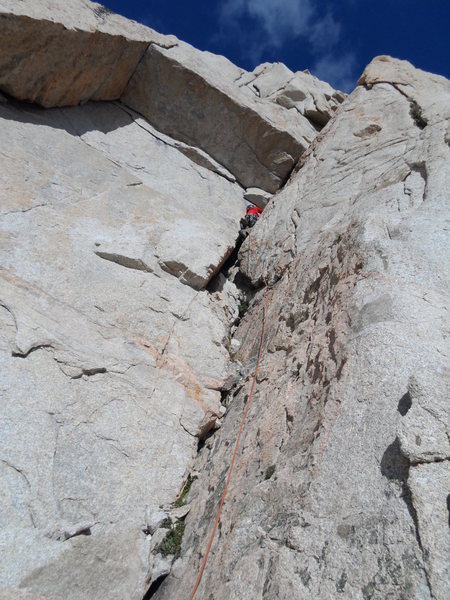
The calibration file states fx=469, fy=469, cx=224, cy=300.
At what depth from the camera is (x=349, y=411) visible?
540 cm

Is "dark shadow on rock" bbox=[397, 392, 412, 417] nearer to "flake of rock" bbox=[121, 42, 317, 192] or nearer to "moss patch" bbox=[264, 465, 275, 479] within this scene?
"moss patch" bbox=[264, 465, 275, 479]

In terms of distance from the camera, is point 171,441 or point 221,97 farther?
point 221,97

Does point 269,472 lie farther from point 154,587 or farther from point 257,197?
point 257,197

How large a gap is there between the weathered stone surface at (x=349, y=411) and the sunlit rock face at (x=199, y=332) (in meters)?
0.03

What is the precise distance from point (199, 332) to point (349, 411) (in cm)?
458

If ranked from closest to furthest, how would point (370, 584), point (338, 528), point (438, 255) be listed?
point (370, 584) < point (338, 528) < point (438, 255)

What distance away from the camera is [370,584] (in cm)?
392

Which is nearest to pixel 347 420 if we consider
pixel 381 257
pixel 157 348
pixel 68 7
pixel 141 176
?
pixel 381 257

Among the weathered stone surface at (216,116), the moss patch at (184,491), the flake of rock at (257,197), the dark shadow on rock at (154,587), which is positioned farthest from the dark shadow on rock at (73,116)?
the dark shadow on rock at (154,587)

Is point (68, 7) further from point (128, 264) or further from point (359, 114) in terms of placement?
point (359, 114)

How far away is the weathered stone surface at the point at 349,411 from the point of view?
13.7 ft

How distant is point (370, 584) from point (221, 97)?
44.5ft

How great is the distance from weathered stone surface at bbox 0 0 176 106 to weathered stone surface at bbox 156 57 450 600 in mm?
6817

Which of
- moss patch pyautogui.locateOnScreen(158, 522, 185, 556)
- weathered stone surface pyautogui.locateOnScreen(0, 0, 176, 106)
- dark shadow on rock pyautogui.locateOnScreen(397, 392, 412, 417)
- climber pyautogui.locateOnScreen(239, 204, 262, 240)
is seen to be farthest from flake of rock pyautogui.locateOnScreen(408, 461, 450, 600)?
weathered stone surface pyautogui.locateOnScreen(0, 0, 176, 106)
